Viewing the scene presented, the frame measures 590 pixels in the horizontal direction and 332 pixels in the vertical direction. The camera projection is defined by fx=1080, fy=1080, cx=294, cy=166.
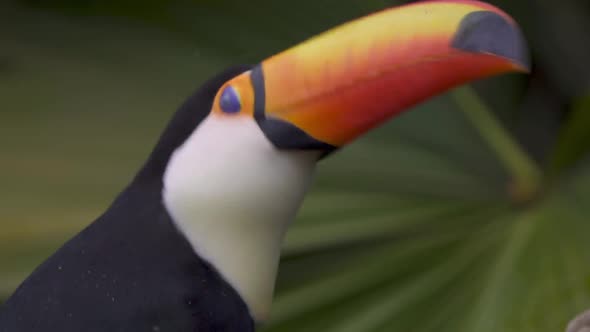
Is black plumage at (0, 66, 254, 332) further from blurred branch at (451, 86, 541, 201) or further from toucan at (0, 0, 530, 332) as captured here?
blurred branch at (451, 86, 541, 201)

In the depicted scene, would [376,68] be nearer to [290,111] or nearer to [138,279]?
[290,111]

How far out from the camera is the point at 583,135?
1.62m

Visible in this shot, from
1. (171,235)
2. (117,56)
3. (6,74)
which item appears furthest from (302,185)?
(6,74)

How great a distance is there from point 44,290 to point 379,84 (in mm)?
436

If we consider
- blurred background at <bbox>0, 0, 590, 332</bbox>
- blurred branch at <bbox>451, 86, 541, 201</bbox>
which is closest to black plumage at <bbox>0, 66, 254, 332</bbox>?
blurred background at <bbox>0, 0, 590, 332</bbox>

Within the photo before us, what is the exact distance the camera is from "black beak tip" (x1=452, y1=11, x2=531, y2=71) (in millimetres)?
1059

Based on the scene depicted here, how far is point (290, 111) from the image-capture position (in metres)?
1.21

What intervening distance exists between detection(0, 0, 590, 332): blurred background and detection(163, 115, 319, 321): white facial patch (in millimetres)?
210

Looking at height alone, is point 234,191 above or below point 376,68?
below

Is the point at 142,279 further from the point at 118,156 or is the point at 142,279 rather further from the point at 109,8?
the point at 109,8

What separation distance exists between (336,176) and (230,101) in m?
0.45

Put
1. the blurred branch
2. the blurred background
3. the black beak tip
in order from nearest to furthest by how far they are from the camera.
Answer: the black beak tip → the blurred background → the blurred branch

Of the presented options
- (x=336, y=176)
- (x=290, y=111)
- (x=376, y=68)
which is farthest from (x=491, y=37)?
(x=336, y=176)

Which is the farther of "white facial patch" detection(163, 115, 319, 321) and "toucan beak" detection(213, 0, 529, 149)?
"white facial patch" detection(163, 115, 319, 321)
